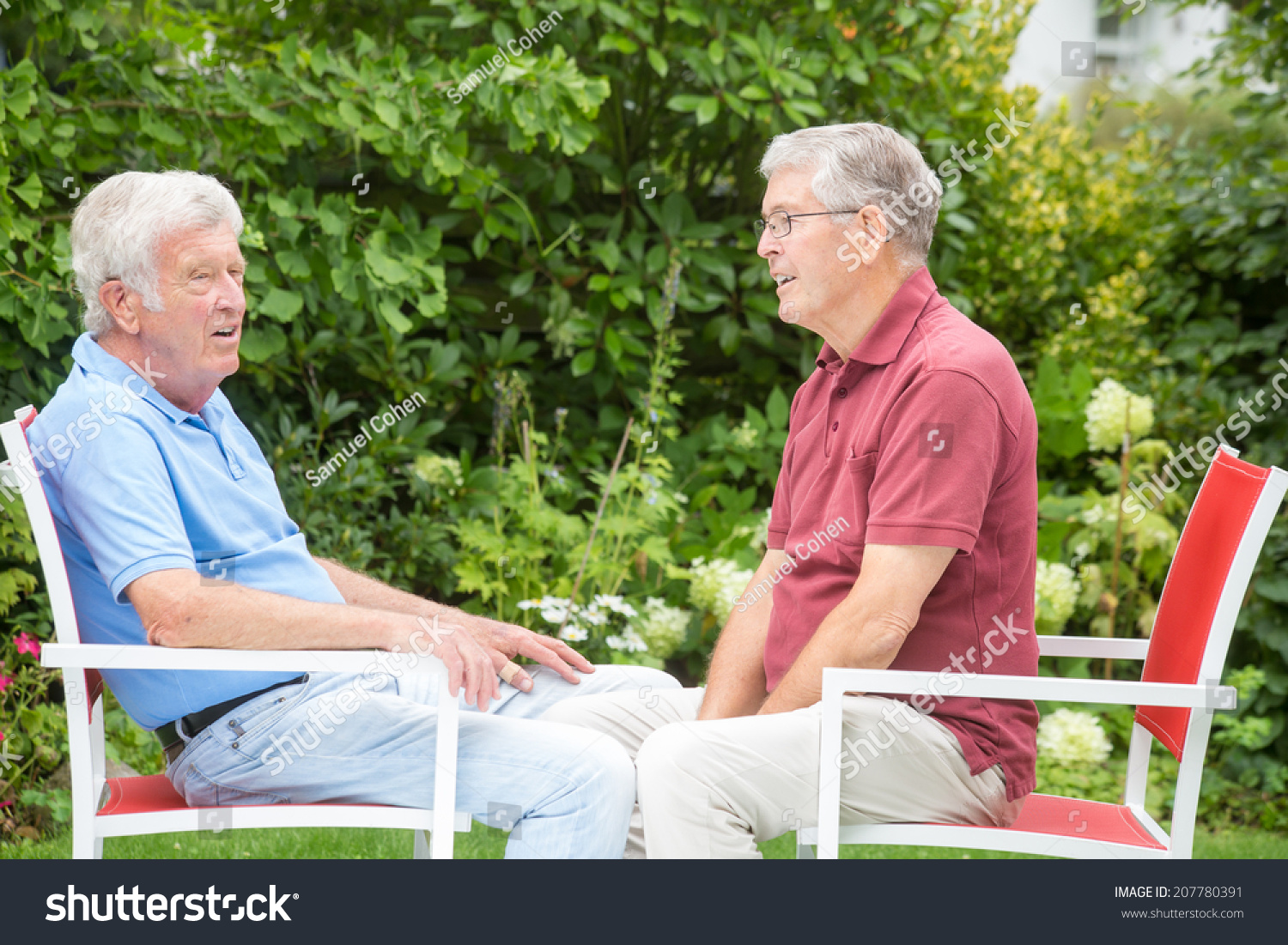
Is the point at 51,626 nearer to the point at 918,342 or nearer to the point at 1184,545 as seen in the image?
the point at 918,342

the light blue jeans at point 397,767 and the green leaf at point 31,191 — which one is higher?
the green leaf at point 31,191

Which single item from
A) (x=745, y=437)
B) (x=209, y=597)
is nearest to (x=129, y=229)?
(x=209, y=597)

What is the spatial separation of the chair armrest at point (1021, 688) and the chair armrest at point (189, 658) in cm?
69

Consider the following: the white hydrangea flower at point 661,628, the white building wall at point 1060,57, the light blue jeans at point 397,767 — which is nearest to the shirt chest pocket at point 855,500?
the light blue jeans at point 397,767

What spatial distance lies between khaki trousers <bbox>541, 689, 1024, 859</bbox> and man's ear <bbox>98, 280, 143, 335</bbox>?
1057 mm

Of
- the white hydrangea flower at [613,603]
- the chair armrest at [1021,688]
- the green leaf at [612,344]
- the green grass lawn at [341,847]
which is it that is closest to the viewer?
the chair armrest at [1021,688]

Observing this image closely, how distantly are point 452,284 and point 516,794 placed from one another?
104 inches

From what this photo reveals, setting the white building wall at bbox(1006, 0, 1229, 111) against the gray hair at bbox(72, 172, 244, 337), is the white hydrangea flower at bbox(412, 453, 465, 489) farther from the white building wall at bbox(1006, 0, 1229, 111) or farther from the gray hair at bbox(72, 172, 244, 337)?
the white building wall at bbox(1006, 0, 1229, 111)

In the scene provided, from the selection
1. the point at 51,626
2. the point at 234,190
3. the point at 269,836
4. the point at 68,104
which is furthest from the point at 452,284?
the point at 269,836

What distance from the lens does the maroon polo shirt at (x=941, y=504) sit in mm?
1614

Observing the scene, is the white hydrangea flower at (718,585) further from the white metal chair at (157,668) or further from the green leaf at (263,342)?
the white metal chair at (157,668)

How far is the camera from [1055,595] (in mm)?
3482

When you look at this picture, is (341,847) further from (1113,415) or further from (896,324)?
(1113,415)

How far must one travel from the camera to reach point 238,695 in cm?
172
